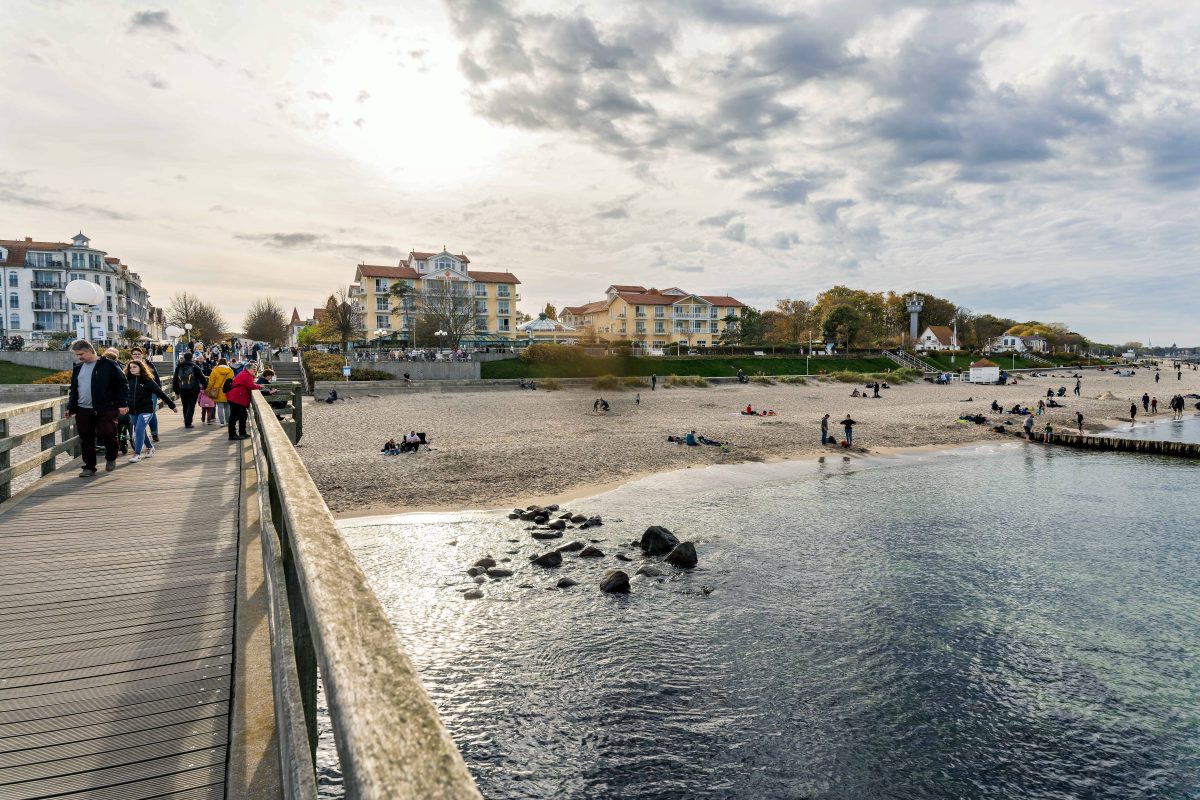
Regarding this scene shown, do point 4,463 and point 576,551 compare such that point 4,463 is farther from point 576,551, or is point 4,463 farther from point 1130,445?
point 1130,445

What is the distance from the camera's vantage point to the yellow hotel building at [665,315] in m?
99.1

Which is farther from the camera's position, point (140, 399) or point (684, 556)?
point (684, 556)

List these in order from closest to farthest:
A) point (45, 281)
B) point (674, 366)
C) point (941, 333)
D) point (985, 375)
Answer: point (674, 366) → point (985, 375) → point (45, 281) → point (941, 333)

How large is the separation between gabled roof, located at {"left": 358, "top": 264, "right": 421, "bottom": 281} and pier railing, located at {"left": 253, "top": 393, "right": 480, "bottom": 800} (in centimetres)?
9120

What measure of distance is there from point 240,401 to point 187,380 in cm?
406

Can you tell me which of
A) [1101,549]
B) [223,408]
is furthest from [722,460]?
[223,408]

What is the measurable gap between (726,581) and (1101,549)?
10.4 m

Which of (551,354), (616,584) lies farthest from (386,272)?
(616,584)

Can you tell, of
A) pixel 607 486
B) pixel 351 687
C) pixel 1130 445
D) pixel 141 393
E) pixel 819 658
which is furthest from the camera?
pixel 1130 445

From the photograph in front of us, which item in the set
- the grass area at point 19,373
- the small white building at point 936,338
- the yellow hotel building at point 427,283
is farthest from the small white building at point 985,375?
the grass area at point 19,373

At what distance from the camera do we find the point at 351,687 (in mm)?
1449

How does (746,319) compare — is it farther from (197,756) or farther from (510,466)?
(197,756)

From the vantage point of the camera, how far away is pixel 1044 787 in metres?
7.57

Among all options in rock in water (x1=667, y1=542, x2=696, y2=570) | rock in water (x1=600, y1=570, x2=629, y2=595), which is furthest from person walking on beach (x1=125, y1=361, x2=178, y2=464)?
rock in water (x1=667, y1=542, x2=696, y2=570)
